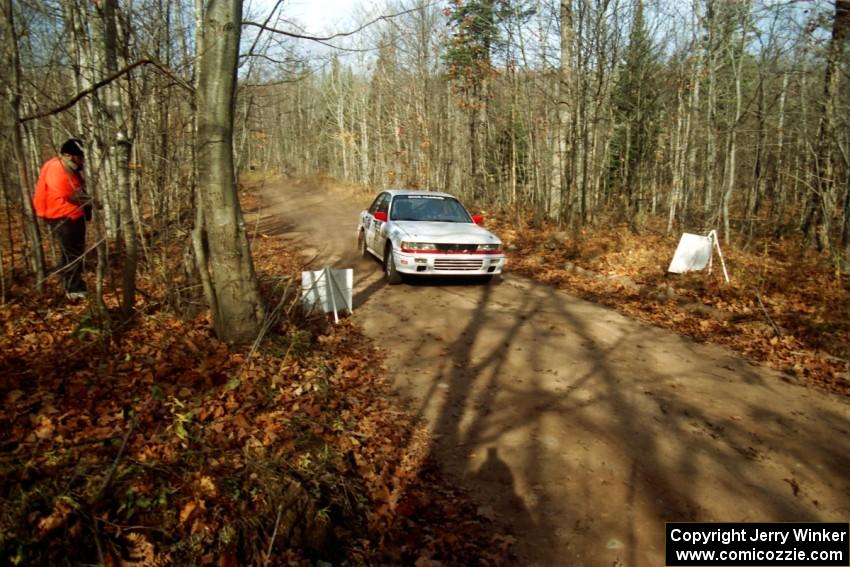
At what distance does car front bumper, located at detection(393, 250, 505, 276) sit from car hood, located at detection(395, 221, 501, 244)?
0.26 metres

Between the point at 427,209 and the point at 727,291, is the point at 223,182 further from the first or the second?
the point at 727,291

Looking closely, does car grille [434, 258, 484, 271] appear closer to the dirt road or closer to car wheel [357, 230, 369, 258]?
the dirt road

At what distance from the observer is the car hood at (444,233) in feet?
27.4

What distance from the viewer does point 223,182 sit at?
15.3ft

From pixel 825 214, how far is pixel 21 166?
14.5 meters

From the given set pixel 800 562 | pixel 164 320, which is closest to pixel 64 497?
pixel 164 320

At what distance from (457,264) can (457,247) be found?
11.8 inches

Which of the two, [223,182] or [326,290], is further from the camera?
[326,290]

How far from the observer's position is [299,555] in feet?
9.51

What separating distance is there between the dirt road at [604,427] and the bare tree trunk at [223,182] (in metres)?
1.85

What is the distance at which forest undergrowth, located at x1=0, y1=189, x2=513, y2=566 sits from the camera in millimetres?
2699

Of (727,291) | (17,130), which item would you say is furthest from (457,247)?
(17,130)

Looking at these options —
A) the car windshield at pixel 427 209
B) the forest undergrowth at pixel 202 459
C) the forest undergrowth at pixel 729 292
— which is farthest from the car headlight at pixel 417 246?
the forest undergrowth at pixel 202 459

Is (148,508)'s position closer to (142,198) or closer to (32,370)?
(32,370)
